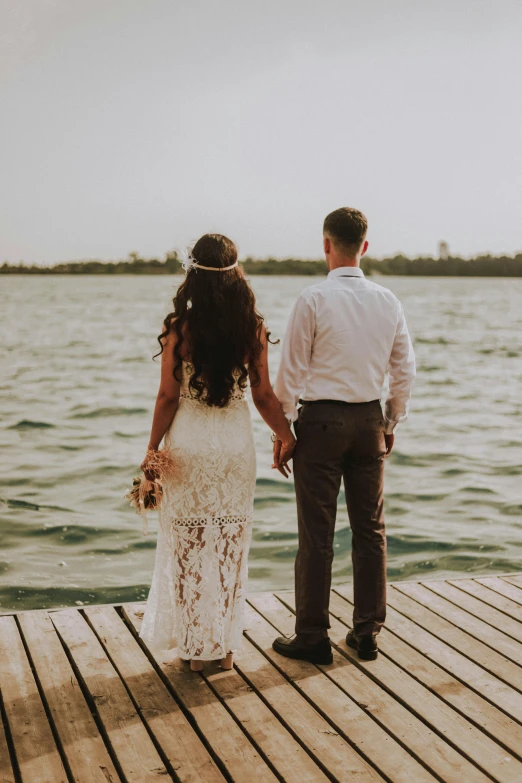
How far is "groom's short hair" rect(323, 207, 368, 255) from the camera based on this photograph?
3.38 meters

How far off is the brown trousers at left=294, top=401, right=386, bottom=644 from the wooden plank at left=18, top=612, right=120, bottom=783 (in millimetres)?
921

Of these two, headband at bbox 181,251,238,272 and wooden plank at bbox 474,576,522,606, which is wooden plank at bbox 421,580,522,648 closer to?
wooden plank at bbox 474,576,522,606

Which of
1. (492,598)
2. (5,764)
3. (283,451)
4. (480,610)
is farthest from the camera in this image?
(492,598)

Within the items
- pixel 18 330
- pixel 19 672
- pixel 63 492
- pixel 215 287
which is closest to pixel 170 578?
pixel 19 672

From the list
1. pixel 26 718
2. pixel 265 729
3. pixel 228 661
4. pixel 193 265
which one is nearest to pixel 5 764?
pixel 26 718

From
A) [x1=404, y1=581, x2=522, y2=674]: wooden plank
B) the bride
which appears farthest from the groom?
[x1=404, y1=581, x2=522, y2=674]: wooden plank


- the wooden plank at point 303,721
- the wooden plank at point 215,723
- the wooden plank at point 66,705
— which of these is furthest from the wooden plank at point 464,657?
the wooden plank at point 66,705

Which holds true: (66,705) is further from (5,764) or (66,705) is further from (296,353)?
(296,353)

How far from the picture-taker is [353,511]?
3.56m

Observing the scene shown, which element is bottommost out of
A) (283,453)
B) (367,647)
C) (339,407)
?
(367,647)

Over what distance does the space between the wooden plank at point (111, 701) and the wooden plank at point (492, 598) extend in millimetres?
1752

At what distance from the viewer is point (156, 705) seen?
3.17 meters

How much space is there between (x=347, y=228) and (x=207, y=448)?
99 centimetres

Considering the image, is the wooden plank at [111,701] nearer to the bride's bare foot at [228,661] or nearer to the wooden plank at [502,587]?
the bride's bare foot at [228,661]
